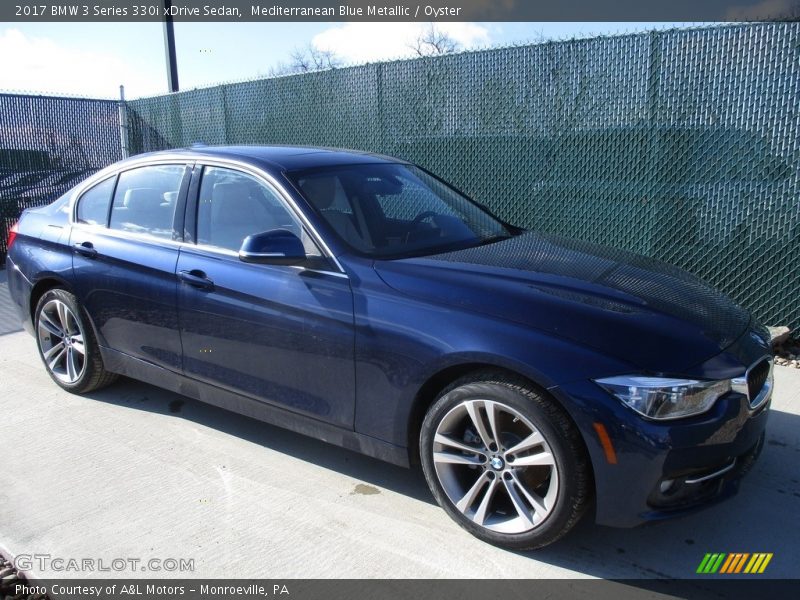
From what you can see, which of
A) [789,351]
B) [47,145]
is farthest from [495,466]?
[47,145]

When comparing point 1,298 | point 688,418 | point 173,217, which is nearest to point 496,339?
point 688,418

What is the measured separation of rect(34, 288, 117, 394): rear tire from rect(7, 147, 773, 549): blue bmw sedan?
2 cm

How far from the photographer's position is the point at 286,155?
3.94 m

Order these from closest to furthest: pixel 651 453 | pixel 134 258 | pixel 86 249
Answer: pixel 651 453
pixel 134 258
pixel 86 249

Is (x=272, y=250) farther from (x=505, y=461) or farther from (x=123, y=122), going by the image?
(x=123, y=122)

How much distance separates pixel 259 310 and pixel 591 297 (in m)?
1.60

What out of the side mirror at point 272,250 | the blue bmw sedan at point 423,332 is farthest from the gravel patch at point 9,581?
the side mirror at point 272,250

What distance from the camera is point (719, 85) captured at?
18.7 ft

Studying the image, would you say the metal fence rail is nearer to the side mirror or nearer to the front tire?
the side mirror

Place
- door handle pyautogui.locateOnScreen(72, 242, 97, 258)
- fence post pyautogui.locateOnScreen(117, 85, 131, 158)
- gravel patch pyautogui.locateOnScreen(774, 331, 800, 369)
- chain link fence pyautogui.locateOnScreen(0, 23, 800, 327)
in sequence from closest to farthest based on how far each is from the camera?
door handle pyautogui.locateOnScreen(72, 242, 97, 258), gravel patch pyautogui.locateOnScreen(774, 331, 800, 369), chain link fence pyautogui.locateOnScreen(0, 23, 800, 327), fence post pyautogui.locateOnScreen(117, 85, 131, 158)

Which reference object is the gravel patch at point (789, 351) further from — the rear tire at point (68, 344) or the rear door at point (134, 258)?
the rear tire at point (68, 344)

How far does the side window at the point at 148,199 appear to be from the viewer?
404 centimetres

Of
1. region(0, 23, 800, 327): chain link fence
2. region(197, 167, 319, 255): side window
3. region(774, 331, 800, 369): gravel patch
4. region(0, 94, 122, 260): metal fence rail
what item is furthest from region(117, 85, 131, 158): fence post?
region(774, 331, 800, 369): gravel patch

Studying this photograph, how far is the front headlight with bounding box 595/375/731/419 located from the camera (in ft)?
8.48
